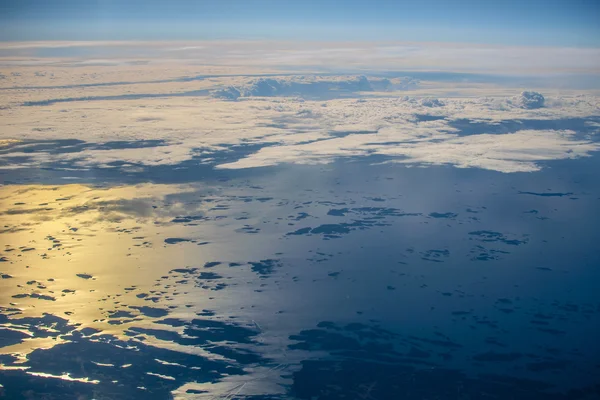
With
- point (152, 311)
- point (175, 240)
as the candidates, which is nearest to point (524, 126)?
point (175, 240)

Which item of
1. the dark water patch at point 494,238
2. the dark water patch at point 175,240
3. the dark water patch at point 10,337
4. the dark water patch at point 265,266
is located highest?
the dark water patch at point 175,240

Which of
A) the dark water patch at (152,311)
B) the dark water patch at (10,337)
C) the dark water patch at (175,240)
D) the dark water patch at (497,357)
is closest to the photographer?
the dark water patch at (497,357)

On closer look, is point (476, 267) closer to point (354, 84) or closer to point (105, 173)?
point (105, 173)

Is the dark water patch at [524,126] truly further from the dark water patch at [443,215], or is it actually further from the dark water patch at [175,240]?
the dark water patch at [175,240]

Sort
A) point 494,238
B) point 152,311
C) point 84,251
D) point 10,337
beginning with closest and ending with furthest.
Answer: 1. point 10,337
2. point 152,311
3. point 84,251
4. point 494,238

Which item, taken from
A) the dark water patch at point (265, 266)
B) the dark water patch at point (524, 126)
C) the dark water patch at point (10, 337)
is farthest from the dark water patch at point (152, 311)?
the dark water patch at point (524, 126)

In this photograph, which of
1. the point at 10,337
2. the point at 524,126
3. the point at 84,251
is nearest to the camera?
the point at 10,337

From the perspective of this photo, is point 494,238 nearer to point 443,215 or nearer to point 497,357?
point 443,215

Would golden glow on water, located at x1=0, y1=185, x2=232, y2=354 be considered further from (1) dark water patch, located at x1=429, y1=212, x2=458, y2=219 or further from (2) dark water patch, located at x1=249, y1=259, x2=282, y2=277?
(1) dark water patch, located at x1=429, y1=212, x2=458, y2=219

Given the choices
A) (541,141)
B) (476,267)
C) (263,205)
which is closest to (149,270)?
(263,205)

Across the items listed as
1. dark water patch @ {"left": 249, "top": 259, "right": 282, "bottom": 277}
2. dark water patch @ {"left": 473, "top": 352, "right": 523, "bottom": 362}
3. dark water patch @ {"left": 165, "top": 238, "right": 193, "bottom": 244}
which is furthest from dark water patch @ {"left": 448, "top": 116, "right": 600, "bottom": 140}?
dark water patch @ {"left": 473, "top": 352, "right": 523, "bottom": 362}

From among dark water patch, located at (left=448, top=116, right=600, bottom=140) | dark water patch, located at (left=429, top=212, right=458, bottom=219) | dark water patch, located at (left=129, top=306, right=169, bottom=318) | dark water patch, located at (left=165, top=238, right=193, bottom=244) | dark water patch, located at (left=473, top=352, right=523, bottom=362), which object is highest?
dark water patch, located at (left=448, top=116, right=600, bottom=140)
